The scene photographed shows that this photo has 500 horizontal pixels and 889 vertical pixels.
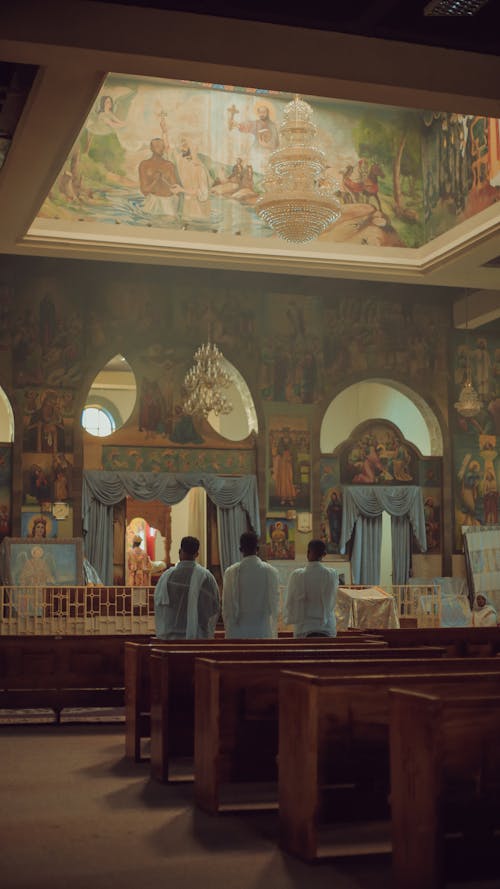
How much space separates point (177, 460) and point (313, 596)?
11.2 m

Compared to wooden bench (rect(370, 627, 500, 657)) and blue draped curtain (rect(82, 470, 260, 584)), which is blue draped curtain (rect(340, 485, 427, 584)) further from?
wooden bench (rect(370, 627, 500, 657))

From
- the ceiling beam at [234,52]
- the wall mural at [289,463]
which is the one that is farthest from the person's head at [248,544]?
the wall mural at [289,463]

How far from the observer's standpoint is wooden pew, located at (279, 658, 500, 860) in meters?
5.61

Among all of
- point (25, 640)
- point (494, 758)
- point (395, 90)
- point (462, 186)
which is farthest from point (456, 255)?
point (494, 758)

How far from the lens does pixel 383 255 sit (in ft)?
65.0

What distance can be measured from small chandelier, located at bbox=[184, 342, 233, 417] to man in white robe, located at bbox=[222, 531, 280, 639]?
10.0 metres

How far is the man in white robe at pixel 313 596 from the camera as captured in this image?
9984 mm

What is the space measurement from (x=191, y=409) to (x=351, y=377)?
379 cm

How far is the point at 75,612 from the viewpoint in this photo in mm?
16062

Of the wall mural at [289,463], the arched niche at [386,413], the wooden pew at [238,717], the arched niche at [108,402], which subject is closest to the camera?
the wooden pew at [238,717]

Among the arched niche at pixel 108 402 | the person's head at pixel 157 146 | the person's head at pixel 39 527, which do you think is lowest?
the person's head at pixel 39 527

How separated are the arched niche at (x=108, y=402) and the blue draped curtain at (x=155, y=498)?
9.20 meters

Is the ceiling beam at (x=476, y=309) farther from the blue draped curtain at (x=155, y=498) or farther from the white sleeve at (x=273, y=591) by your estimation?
the white sleeve at (x=273, y=591)

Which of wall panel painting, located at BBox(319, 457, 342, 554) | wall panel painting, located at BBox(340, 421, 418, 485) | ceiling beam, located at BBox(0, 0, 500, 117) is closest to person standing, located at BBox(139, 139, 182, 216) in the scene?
wall panel painting, located at BBox(319, 457, 342, 554)
